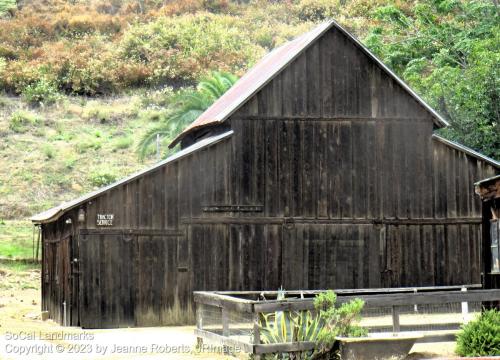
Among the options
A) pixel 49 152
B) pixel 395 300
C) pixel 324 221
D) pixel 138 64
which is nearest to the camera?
pixel 395 300

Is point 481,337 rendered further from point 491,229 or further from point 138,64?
point 138,64

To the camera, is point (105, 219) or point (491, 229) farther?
point (105, 219)

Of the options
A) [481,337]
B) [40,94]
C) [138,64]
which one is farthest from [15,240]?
[481,337]

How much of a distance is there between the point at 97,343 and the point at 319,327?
6.22 meters

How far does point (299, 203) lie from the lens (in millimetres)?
27734

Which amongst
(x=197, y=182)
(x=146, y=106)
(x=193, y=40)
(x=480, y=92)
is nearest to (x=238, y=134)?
(x=197, y=182)

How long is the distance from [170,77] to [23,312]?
33.4m

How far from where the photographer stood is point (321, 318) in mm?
16875

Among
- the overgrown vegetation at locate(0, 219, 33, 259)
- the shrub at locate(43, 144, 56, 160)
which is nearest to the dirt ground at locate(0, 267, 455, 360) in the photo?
the overgrown vegetation at locate(0, 219, 33, 259)

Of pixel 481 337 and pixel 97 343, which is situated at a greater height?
pixel 481 337

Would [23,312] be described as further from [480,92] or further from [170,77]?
[170,77]

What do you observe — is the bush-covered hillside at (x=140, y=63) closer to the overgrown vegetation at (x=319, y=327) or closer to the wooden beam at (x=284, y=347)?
the overgrown vegetation at (x=319, y=327)

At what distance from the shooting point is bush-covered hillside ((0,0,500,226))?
123 ft

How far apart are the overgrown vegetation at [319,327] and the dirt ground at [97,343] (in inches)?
36.0
